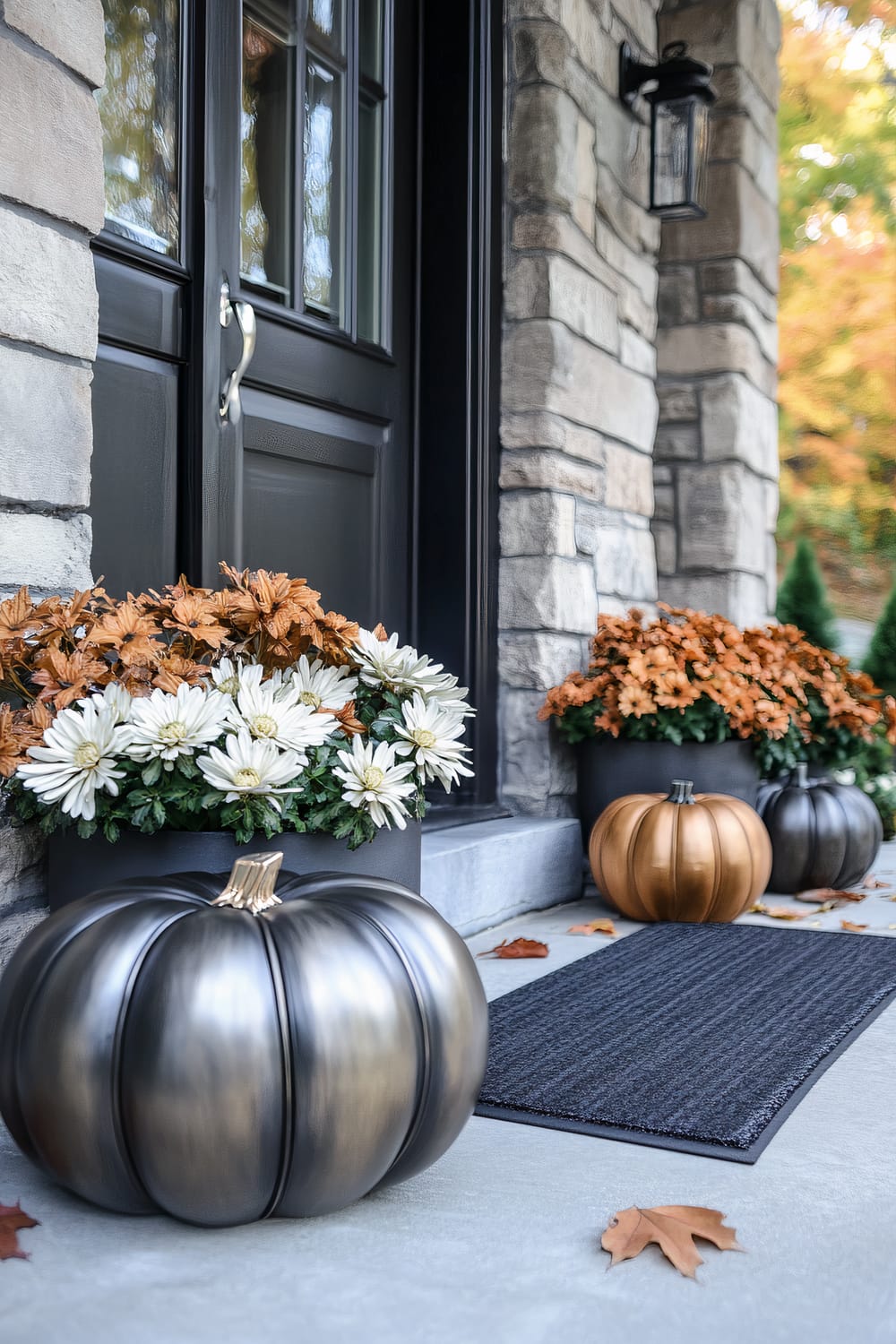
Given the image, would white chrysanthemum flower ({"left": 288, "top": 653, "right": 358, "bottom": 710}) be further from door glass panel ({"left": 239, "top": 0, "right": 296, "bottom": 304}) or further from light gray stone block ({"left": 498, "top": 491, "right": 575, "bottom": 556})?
light gray stone block ({"left": 498, "top": 491, "right": 575, "bottom": 556})

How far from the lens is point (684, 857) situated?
2.88 m

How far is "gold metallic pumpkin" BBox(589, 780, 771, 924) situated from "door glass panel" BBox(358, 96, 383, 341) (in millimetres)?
1408

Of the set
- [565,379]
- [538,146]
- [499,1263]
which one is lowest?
[499,1263]

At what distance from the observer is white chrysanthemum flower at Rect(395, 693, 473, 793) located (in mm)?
1812

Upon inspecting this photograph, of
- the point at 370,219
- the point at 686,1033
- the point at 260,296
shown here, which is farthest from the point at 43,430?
the point at 370,219

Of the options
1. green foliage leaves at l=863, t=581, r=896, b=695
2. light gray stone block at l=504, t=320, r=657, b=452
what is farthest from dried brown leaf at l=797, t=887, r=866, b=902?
green foliage leaves at l=863, t=581, r=896, b=695

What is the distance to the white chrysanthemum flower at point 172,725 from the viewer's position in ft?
5.16

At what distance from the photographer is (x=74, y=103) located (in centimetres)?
184

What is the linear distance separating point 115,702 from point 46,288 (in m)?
0.64

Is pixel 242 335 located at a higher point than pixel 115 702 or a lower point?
higher

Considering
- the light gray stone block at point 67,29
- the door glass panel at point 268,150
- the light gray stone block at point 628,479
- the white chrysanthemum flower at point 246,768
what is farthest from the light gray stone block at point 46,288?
the light gray stone block at point 628,479

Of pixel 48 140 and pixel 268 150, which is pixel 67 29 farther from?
pixel 268 150

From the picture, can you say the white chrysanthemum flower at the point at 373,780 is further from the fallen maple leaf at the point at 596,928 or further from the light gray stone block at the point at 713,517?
the light gray stone block at the point at 713,517

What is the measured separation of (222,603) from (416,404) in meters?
1.63
